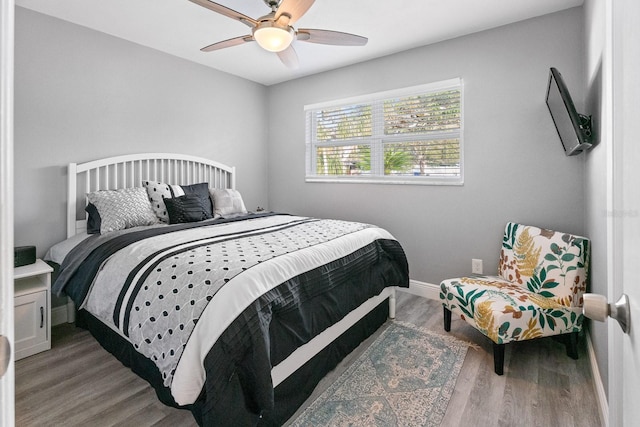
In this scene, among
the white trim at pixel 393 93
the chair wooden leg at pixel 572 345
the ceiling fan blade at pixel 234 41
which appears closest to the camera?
the chair wooden leg at pixel 572 345

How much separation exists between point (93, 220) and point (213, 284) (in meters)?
1.84

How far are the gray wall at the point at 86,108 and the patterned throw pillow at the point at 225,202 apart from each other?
0.69 metres

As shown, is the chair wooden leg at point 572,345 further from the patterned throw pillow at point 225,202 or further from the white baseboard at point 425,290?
the patterned throw pillow at point 225,202

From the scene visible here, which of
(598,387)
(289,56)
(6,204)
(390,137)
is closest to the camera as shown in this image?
(6,204)

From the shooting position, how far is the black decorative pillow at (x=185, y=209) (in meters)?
3.00

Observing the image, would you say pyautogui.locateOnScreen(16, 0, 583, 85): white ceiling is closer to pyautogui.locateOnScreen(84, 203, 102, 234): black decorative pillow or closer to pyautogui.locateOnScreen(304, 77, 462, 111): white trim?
pyautogui.locateOnScreen(304, 77, 462, 111): white trim

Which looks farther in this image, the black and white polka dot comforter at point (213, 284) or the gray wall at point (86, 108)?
the gray wall at point (86, 108)

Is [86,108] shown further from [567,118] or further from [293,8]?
[567,118]

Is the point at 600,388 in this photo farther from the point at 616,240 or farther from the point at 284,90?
the point at 284,90

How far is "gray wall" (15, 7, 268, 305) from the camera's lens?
8.57 ft

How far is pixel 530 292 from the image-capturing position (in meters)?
2.40

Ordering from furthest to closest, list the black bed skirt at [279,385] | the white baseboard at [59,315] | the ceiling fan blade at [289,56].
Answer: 1. the white baseboard at [59,315]
2. the ceiling fan blade at [289,56]
3. the black bed skirt at [279,385]

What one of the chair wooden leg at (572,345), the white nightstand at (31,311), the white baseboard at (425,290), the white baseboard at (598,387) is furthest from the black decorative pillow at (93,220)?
the chair wooden leg at (572,345)

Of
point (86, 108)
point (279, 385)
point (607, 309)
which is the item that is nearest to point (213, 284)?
point (279, 385)
